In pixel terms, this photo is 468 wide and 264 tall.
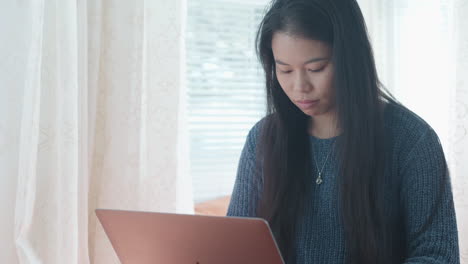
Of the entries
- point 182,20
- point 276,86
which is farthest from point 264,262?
point 182,20

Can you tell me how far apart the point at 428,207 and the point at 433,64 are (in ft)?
4.51

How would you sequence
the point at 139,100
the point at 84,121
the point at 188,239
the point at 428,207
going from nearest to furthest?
the point at 188,239, the point at 428,207, the point at 84,121, the point at 139,100

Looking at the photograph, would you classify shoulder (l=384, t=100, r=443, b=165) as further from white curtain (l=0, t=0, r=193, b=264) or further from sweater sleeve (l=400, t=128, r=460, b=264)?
white curtain (l=0, t=0, r=193, b=264)

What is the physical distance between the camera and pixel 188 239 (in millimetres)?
874

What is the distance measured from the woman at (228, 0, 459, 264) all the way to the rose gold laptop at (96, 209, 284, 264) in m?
0.34

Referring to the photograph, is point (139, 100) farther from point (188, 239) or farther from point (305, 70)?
point (188, 239)

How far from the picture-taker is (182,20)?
1918 mm

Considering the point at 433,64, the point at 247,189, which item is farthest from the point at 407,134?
the point at 433,64

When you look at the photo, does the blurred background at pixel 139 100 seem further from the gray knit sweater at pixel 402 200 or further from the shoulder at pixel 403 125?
the shoulder at pixel 403 125

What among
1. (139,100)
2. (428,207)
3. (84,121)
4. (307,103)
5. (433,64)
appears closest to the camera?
(428,207)

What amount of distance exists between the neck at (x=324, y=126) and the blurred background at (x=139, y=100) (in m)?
0.72

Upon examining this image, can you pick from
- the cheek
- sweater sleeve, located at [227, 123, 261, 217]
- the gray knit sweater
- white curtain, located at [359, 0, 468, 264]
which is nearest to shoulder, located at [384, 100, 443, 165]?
the gray knit sweater

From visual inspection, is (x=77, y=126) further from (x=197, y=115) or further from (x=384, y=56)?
(x=384, y=56)

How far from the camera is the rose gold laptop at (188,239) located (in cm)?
81
